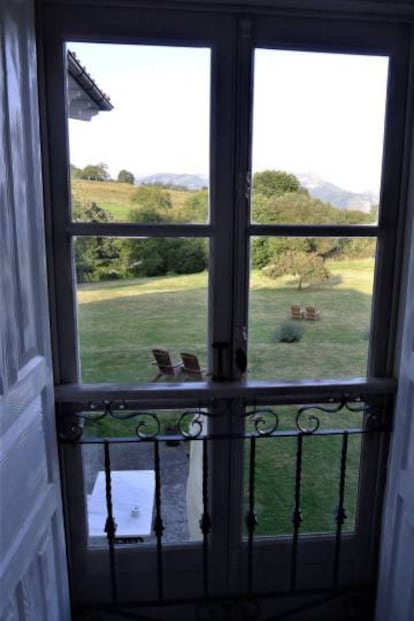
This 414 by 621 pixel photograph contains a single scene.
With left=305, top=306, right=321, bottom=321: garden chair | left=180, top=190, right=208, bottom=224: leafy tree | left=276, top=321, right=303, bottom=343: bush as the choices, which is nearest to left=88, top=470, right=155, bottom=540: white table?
left=276, top=321, right=303, bottom=343: bush

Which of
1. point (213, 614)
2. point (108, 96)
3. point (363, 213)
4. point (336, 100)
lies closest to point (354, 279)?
point (363, 213)

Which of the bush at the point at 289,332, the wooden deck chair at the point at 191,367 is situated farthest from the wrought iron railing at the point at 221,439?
the bush at the point at 289,332

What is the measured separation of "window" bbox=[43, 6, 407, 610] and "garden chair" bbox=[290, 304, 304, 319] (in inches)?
0.7

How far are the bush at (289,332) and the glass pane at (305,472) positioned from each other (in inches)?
9.5

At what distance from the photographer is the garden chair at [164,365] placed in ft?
5.04

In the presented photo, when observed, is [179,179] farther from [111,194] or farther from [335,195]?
[335,195]

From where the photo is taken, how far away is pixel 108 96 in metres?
1.39

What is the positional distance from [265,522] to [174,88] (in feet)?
4.87

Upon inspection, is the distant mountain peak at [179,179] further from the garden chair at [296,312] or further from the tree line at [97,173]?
the garden chair at [296,312]

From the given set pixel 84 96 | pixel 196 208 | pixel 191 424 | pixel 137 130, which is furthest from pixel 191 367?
pixel 84 96

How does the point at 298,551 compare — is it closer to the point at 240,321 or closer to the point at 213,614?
the point at 213,614

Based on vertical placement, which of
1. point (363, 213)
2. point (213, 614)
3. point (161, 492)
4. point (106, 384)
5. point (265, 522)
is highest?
point (363, 213)

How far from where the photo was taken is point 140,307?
4.96 feet

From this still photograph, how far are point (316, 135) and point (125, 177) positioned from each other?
1.98 feet
